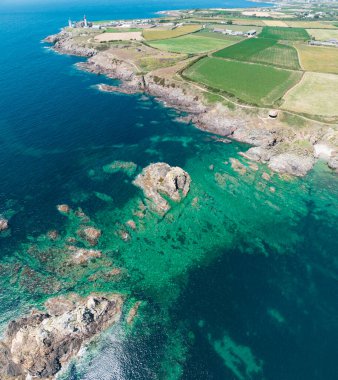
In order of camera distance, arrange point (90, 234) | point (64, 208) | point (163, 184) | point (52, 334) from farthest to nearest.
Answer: point (163, 184) < point (64, 208) < point (90, 234) < point (52, 334)

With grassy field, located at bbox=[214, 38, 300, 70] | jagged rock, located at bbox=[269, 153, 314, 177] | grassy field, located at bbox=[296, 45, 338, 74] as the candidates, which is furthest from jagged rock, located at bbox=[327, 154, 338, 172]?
grassy field, located at bbox=[214, 38, 300, 70]

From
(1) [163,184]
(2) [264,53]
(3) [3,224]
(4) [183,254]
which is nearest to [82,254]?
(3) [3,224]

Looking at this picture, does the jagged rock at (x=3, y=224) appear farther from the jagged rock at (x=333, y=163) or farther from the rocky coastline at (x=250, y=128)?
the jagged rock at (x=333, y=163)

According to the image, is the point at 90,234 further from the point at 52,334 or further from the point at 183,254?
the point at 52,334

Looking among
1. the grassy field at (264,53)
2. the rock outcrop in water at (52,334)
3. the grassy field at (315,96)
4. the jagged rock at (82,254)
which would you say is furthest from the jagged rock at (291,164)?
the grassy field at (264,53)

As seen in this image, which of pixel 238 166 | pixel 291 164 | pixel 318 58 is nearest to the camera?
pixel 291 164

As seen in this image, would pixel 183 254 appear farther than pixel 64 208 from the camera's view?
No

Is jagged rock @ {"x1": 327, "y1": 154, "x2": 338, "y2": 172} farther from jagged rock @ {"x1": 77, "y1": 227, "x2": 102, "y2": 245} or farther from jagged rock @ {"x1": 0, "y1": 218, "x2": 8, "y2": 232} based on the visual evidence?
jagged rock @ {"x1": 0, "y1": 218, "x2": 8, "y2": 232}
